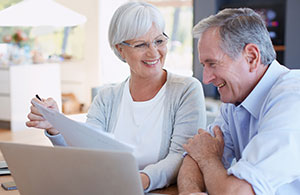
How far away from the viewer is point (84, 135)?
1235 mm

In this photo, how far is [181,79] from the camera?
184 centimetres

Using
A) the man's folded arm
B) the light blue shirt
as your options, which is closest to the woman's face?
the man's folded arm

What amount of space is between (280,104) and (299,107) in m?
0.05

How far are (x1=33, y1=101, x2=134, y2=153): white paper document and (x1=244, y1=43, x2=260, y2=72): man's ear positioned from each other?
1.65ft

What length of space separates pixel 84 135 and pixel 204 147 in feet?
1.56

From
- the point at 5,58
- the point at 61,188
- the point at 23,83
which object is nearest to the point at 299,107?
the point at 61,188

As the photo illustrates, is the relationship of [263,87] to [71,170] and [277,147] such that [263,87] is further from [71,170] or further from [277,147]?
[71,170]

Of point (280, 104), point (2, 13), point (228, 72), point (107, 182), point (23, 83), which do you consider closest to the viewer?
point (107, 182)

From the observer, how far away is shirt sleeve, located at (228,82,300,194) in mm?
1169

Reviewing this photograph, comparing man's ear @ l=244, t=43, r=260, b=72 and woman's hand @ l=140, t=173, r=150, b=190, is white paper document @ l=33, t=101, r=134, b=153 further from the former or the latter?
man's ear @ l=244, t=43, r=260, b=72

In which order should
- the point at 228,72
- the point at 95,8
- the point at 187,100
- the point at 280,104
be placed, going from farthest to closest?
the point at 95,8 < the point at 187,100 < the point at 228,72 < the point at 280,104

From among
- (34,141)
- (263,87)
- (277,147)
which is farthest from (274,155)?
(34,141)

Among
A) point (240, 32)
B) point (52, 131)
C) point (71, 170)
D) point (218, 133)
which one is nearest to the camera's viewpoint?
point (71, 170)

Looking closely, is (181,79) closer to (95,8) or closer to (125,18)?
(125,18)
